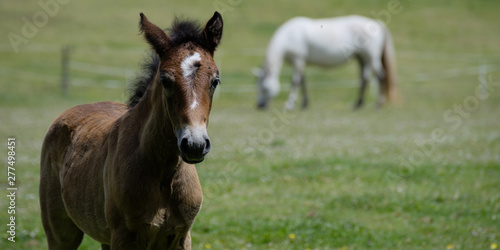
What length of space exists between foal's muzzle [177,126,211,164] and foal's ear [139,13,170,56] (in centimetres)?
67

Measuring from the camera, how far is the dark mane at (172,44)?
364 cm

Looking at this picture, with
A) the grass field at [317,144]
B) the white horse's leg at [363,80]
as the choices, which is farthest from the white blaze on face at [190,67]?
the white horse's leg at [363,80]

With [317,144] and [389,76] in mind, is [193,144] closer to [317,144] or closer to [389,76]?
[317,144]

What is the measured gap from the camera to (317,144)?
12477 millimetres

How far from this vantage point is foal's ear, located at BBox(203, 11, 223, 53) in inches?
142

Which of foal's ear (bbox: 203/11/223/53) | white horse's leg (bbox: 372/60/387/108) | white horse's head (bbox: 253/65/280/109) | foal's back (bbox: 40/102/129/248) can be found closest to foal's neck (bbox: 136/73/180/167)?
foal's ear (bbox: 203/11/223/53)

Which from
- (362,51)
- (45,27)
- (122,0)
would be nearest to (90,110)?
(362,51)

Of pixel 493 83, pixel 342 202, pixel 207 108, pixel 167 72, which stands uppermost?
pixel 167 72

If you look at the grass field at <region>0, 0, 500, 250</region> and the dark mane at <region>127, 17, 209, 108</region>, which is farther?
the grass field at <region>0, 0, 500, 250</region>

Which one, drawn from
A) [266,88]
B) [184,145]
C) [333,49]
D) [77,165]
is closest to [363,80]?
[333,49]

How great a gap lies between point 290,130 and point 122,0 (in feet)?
114

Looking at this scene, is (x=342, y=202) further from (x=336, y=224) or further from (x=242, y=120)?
(x=242, y=120)

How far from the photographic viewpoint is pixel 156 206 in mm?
3635

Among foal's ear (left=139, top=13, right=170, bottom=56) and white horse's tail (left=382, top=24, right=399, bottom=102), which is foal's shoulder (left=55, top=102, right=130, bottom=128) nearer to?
foal's ear (left=139, top=13, right=170, bottom=56)
